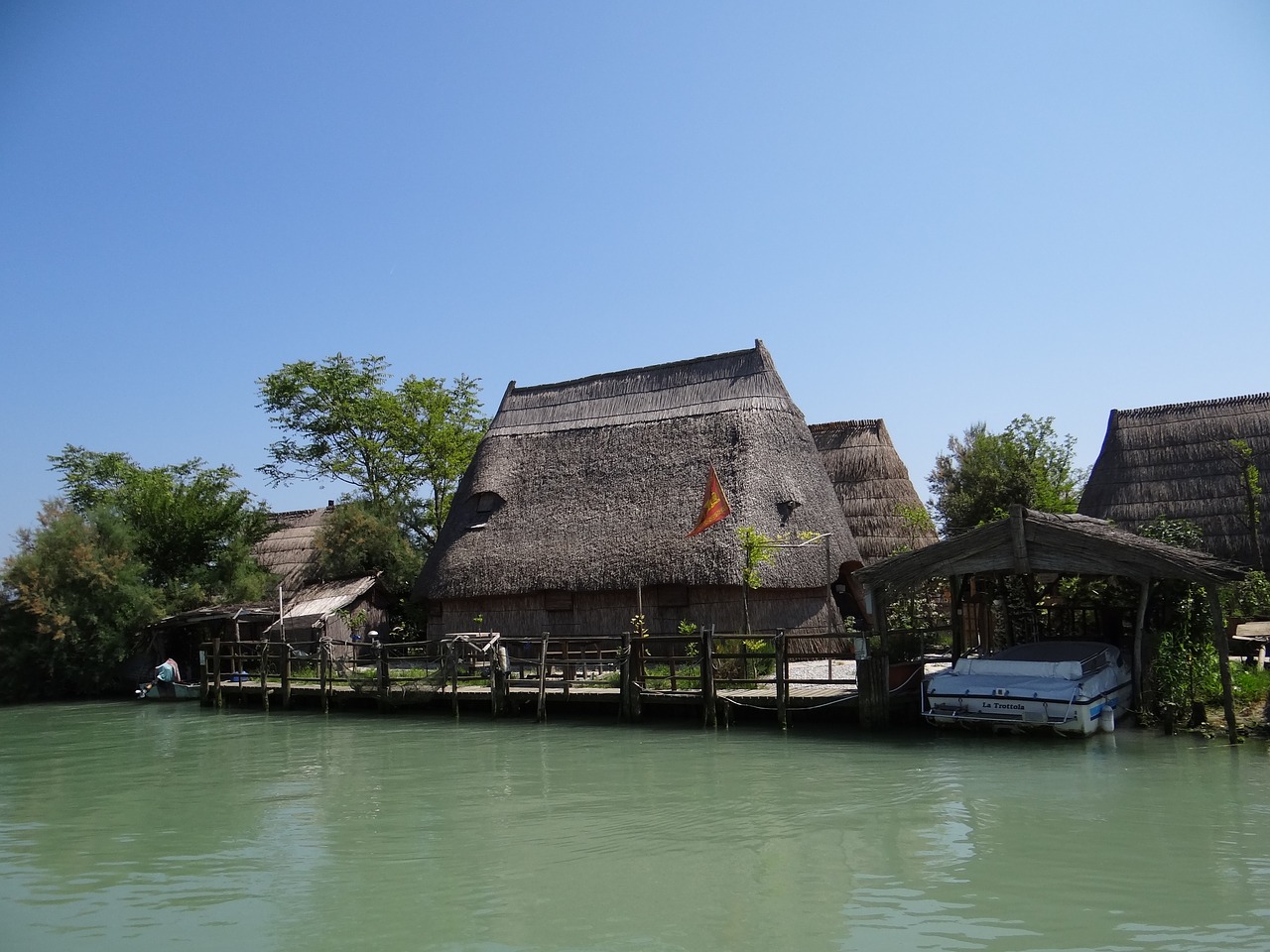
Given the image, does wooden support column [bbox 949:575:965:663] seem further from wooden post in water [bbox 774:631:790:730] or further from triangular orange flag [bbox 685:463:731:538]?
triangular orange flag [bbox 685:463:731:538]

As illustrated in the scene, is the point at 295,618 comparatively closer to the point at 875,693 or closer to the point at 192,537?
the point at 192,537

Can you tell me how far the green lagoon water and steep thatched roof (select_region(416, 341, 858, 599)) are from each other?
8689 mm

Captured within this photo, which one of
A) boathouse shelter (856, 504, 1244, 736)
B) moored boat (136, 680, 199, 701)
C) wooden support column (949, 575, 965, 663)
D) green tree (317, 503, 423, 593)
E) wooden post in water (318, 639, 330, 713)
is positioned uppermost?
green tree (317, 503, 423, 593)

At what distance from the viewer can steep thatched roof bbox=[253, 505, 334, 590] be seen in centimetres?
3753

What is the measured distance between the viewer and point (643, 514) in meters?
27.6

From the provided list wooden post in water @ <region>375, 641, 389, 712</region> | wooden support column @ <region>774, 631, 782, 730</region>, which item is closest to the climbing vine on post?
wooden support column @ <region>774, 631, 782, 730</region>

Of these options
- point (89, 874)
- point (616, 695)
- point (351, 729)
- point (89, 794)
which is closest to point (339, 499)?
point (351, 729)

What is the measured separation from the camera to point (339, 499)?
40312mm

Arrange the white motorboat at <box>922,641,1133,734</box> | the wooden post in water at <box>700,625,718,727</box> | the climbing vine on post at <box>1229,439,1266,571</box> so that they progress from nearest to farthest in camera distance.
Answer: the white motorboat at <box>922,641,1133,734</box> → the wooden post in water at <box>700,625,718,727</box> → the climbing vine on post at <box>1229,439,1266,571</box>

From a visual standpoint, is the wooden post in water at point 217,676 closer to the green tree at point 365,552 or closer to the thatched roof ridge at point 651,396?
the green tree at point 365,552

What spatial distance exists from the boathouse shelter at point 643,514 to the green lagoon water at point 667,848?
27.0 ft

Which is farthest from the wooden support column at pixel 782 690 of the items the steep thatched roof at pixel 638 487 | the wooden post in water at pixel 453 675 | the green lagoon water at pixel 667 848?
the wooden post in water at pixel 453 675

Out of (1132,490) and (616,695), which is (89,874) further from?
(1132,490)

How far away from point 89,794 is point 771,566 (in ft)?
50.2
